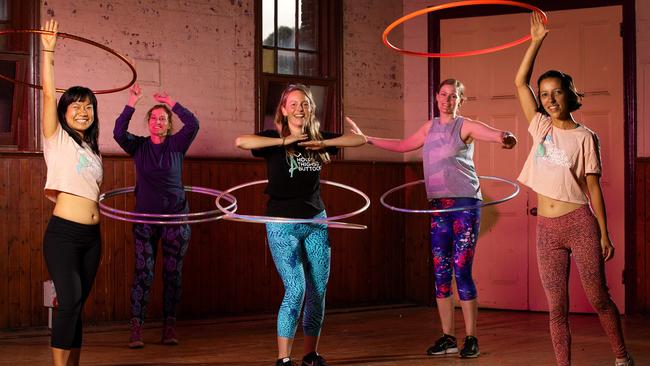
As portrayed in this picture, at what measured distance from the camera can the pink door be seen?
8602 mm

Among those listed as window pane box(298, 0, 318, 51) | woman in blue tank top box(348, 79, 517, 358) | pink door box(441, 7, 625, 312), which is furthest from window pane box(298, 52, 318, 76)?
woman in blue tank top box(348, 79, 517, 358)

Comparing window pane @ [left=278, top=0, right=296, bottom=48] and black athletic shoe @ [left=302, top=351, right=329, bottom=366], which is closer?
black athletic shoe @ [left=302, top=351, right=329, bottom=366]

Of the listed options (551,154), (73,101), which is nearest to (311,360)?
(551,154)

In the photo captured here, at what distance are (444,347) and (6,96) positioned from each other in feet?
13.8

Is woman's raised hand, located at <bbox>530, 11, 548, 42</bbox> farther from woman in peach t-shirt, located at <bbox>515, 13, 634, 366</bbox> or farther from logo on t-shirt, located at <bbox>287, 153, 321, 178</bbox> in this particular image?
logo on t-shirt, located at <bbox>287, 153, 321, 178</bbox>

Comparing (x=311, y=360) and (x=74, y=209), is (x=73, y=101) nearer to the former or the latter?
(x=74, y=209)

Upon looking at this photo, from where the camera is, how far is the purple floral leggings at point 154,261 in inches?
265

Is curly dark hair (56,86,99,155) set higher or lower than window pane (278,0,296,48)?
lower

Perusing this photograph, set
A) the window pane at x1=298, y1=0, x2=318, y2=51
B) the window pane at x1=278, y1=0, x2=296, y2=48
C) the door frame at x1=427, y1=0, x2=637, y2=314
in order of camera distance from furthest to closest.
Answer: the window pane at x1=298, y1=0, x2=318, y2=51 → the window pane at x1=278, y1=0, x2=296, y2=48 → the door frame at x1=427, y1=0, x2=637, y2=314

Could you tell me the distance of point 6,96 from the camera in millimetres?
7617

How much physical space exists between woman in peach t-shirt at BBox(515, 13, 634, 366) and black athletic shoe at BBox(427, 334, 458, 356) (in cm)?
149

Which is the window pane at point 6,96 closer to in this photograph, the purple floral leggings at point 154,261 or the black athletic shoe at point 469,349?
the purple floral leggings at point 154,261

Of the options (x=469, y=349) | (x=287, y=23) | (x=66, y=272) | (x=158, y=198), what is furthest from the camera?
(x=287, y=23)

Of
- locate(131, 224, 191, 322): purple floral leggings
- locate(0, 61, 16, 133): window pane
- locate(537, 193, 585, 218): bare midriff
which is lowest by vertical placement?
locate(131, 224, 191, 322): purple floral leggings
